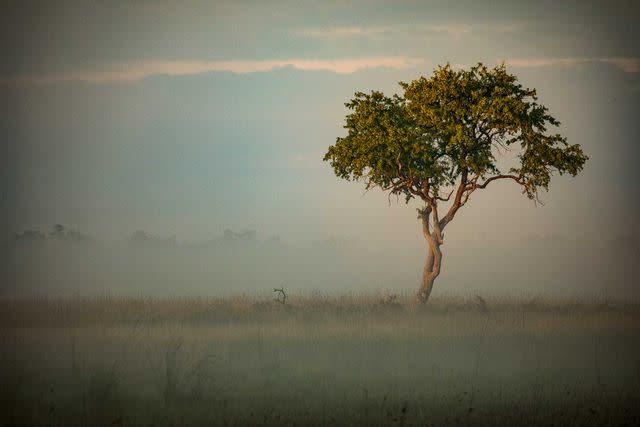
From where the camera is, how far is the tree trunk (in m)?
38.4

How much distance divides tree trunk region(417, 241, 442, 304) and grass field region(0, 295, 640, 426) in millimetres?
1164

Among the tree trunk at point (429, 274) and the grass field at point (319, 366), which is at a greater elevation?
the tree trunk at point (429, 274)

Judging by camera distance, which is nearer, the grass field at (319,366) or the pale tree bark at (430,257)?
the grass field at (319,366)

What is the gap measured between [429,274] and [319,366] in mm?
16530

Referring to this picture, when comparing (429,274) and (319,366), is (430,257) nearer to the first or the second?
(429,274)

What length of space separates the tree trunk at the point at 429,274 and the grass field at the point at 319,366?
1164 millimetres

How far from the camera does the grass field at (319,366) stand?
18.3 m

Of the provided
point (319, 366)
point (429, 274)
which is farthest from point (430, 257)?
point (319, 366)

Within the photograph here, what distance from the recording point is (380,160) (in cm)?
3647

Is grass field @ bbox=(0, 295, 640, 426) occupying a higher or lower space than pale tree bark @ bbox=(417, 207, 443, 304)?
lower

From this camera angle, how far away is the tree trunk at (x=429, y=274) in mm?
38438

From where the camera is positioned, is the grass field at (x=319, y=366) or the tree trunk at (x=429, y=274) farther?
the tree trunk at (x=429, y=274)

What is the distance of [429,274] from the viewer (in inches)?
1523

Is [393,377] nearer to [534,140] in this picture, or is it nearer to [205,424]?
[205,424]
